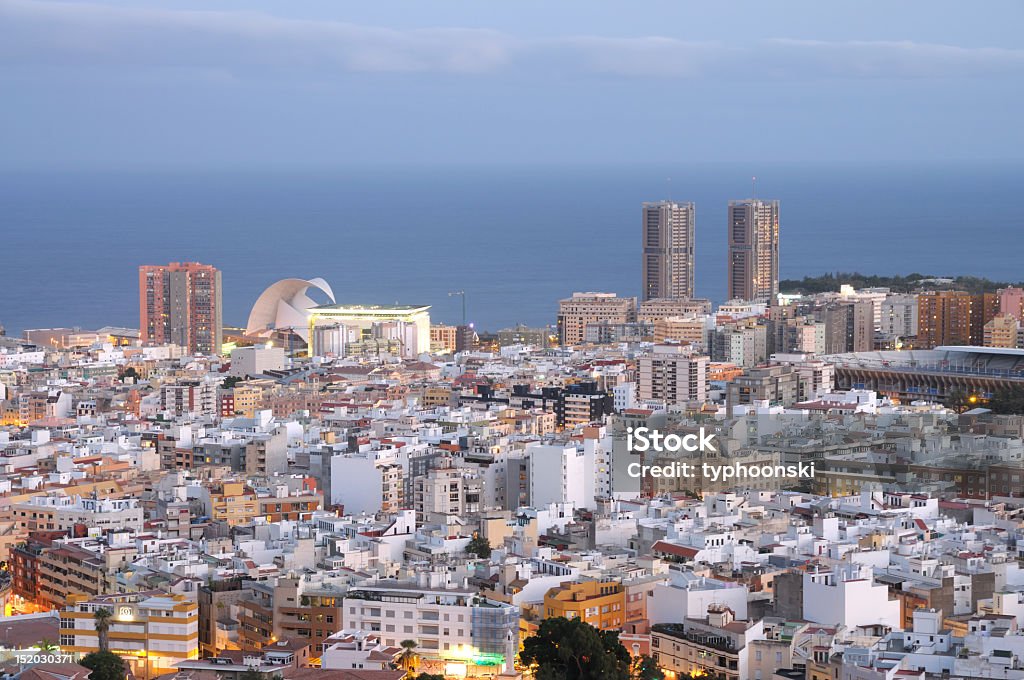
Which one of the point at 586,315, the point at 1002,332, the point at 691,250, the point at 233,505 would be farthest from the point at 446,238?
the point at 233,505

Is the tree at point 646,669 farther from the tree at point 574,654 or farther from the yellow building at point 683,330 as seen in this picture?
the yellow building at point 683,330

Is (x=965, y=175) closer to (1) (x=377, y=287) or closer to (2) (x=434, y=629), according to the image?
(1) (x=377, y=287)

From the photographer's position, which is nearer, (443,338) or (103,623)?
(103,623)

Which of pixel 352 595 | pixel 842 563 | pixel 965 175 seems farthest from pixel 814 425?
pixel 965 175

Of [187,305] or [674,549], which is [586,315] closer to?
[187,305]

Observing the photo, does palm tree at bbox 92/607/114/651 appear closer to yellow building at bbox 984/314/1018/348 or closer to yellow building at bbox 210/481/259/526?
yellow building at bbox 210/481/259/526

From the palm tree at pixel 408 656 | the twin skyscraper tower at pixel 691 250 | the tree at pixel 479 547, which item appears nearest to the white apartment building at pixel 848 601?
the palm tree at pixel 408 656
